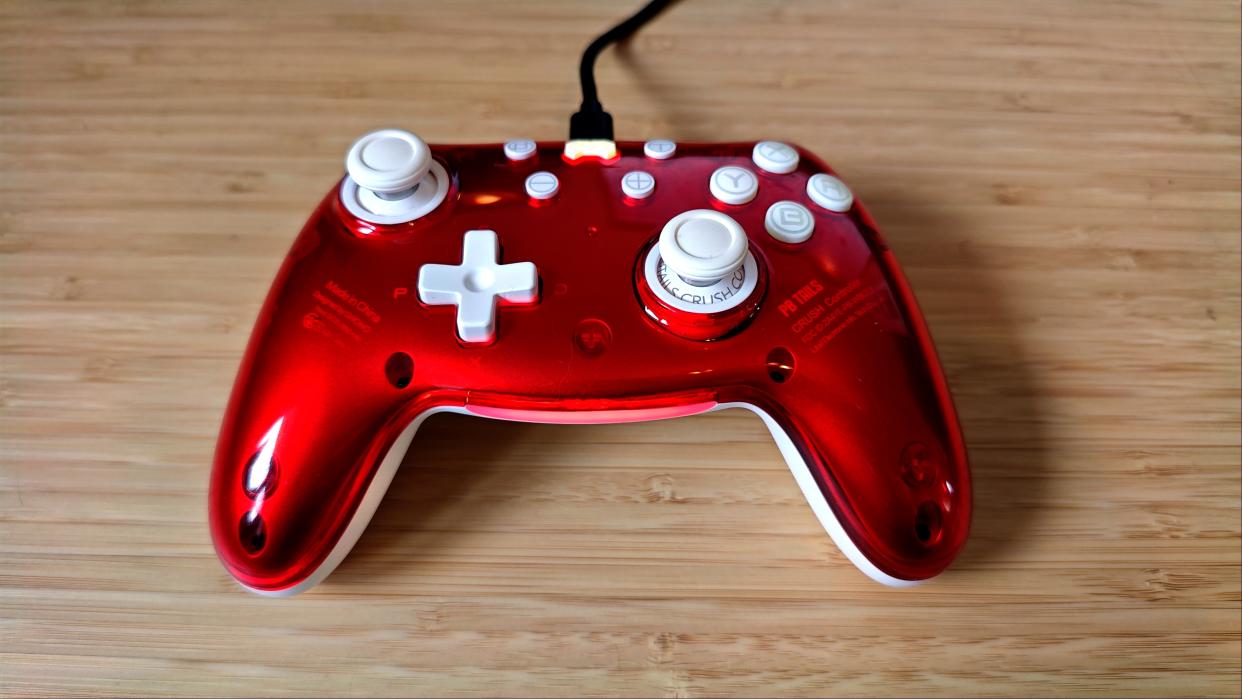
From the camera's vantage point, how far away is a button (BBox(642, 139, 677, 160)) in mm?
461

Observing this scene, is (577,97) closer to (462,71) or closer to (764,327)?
(462,71)

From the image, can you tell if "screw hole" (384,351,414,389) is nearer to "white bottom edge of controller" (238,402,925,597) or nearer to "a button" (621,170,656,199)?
"white bottom edge of controller" (238,402,925,597)

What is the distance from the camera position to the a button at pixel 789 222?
1.41 feet

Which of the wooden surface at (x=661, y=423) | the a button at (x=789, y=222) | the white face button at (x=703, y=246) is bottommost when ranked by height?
the wooden surface at (x=661, y=423)

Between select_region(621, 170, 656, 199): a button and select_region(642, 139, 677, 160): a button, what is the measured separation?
0.02 m

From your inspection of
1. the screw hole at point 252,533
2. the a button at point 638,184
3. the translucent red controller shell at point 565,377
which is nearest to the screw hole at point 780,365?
the translucent red controller shell at point 565,377

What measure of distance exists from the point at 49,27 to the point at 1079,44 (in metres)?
0.80

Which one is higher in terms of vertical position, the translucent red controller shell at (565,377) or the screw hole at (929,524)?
the translucent red controller shell at (565,377)

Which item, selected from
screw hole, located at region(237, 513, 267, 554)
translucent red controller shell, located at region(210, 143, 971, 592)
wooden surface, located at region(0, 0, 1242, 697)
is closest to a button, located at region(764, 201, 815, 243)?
translucent red controller shell, located at region(210, 143, 971, 592)

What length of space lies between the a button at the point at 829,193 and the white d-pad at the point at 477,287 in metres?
0.16

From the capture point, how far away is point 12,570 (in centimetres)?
44

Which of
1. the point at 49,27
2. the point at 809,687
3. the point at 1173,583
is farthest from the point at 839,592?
the point at 49,27

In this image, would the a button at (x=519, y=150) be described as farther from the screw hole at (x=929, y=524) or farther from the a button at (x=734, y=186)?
the screw hole at (x=929, y=524)

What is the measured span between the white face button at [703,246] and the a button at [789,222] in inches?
2.0
